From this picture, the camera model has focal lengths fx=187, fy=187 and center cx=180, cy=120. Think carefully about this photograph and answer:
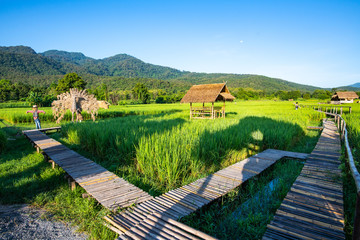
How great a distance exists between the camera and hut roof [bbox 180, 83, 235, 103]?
13.2 metres

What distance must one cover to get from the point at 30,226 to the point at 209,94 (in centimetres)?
1227

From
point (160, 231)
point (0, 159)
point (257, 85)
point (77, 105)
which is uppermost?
point (257, 85)

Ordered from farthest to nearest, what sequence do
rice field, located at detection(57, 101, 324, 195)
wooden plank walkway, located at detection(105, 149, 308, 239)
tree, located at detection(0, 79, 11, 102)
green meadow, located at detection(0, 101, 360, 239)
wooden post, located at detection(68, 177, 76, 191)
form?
1. tree, located at detection(0, 79, 11, 102)
2. rice field, located at detection(57, 101, 324, 195)
3. wooden post, located at detection(68, 177, 76, 191)
4. green meadow, located at detection(0, 101, 360, 239)
5. wooden plank walkway, located at detection(105, 149, 308, 239)

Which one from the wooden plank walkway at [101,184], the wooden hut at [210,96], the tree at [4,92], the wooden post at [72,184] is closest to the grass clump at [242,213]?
the wooden plank walkway at [101,184]

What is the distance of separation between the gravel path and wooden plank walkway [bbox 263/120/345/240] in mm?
2321

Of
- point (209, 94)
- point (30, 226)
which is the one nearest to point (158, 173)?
point (30, 226)

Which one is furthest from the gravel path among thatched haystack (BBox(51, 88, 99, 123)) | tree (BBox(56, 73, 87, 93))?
tree (BBox(56, 73, 87, 93))

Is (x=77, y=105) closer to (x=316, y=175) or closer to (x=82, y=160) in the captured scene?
(x=82, y=160)

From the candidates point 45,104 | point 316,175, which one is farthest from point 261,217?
point 45,104

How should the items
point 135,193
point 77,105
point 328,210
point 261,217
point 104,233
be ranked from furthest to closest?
point 77,105 → point 135,193 → point 261,217 → point 328,210 → point 104,233

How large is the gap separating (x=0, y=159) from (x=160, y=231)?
19.0 ft

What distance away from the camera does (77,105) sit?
36.0 ft

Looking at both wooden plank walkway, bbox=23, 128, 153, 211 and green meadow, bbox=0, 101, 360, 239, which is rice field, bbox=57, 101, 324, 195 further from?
wooden plank walkway, bbox=23, 128, 153, 211

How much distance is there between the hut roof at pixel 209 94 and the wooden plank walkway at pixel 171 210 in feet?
32.4
